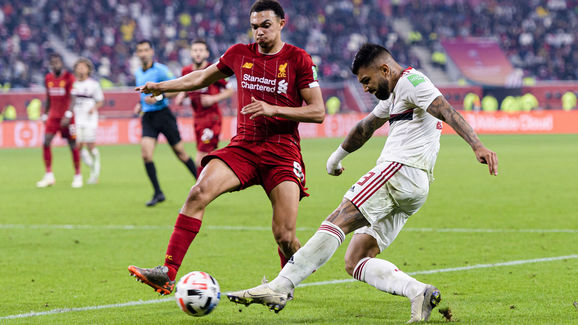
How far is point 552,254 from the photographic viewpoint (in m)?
8.25

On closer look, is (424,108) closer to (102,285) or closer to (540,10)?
(102,285)

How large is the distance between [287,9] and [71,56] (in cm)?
1243

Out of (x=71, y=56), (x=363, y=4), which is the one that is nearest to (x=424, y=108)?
(x=71, y=56)

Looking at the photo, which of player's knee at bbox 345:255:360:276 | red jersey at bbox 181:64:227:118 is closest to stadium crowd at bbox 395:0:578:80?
red jersey at bbox 181:64:227:118

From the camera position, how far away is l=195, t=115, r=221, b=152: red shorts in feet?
42.3

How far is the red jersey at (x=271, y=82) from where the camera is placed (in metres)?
6.12

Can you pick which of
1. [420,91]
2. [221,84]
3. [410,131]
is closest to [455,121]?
[420,91]

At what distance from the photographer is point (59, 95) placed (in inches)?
657

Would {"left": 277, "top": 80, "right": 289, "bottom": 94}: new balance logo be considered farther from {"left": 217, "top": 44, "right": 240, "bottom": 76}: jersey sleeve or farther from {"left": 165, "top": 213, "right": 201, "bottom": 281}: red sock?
{"left": 165, "top": 213, "right": 201, "bottom": 281}: red sock

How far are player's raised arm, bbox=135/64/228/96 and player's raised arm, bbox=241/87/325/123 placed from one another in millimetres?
647

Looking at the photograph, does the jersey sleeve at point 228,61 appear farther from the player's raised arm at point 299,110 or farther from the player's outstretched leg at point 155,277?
the player's outstretched leg at point 155,277

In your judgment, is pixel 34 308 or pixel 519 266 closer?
pixel 34 308

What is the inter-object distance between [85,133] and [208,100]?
6370 mm

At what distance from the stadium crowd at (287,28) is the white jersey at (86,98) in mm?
16151
